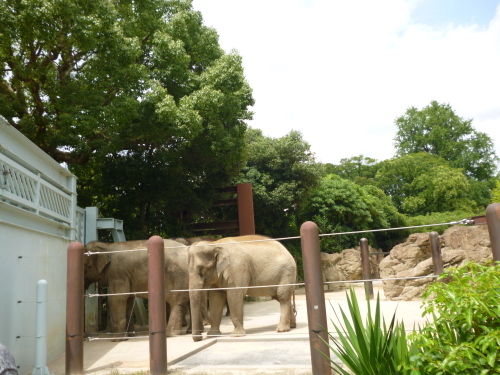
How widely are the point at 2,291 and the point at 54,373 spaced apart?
108cm

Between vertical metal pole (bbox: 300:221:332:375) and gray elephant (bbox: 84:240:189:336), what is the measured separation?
14.5 feet

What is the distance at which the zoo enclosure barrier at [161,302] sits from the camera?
3.95 metres

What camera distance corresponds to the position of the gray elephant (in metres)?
8.10

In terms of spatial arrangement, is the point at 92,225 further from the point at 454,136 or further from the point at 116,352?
the point at 454,136

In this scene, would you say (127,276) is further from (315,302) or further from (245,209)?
(245,209)

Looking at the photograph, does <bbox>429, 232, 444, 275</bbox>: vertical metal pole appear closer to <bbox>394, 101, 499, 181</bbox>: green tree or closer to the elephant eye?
the elephant eye

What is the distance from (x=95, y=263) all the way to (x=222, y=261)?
246cm

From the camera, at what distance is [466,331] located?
9.62 feet

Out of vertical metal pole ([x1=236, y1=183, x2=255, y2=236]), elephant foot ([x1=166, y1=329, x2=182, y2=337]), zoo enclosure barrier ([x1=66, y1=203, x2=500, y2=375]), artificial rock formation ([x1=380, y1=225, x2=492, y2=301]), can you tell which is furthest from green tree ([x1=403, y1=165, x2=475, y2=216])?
zoo enclosure barrier ([x1=66, y1=203, x2=500, y2=375])

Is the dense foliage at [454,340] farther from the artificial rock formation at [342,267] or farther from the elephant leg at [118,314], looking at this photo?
the artificial rock formation at [342,267]

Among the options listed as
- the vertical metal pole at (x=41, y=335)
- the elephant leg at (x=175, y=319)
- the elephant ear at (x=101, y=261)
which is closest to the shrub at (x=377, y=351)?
the vertical metal pole at (x=41, y=335)

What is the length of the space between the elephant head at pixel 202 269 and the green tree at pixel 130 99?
3.95m

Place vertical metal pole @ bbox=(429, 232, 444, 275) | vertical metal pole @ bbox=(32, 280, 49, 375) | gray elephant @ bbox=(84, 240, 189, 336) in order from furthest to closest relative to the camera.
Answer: vertical metal pole @ bbox=(429, 232, 444, 275)
gray elephant @ bbox=(84, 240, 189, 336)
vertical metal pole @ bbox=(32, 280, 49, 375)

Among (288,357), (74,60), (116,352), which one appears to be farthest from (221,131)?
(288,357)
